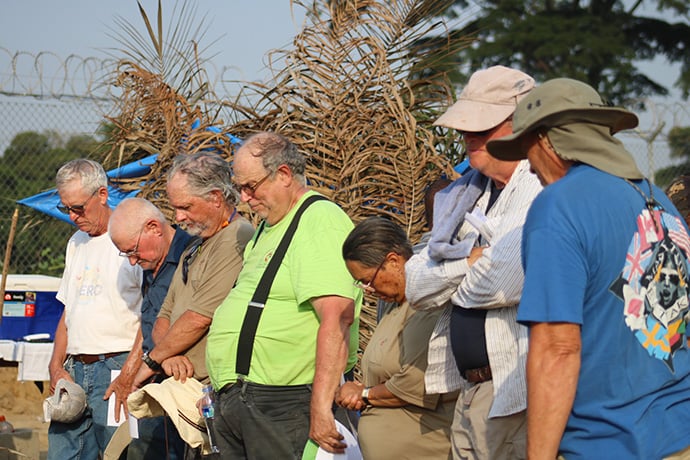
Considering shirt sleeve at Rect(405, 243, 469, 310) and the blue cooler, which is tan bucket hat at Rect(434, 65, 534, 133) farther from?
the blue cooler

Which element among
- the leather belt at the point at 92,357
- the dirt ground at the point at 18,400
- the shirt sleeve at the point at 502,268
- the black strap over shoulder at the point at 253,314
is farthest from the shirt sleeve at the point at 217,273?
the dirt ground at the point at 18,400

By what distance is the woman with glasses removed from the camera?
11.9 feet

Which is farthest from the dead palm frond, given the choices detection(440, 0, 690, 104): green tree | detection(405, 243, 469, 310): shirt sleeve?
detection(440, 0, 690, 104): green tree

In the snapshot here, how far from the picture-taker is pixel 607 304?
231 cm

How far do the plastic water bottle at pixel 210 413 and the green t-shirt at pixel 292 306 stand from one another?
225 mm

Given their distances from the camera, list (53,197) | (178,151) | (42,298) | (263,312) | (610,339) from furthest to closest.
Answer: (42,298) → (53,197) → (178,151) → (263,312) → (610,339)

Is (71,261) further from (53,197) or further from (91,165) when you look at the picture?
(53,197)

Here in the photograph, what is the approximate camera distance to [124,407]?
5.15 m

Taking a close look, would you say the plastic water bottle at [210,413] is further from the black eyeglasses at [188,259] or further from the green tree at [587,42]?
the green tree at [587,42]

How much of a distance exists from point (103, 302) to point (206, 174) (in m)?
1.30

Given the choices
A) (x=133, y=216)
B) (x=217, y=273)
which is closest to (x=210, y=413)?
(x=217, y=273)

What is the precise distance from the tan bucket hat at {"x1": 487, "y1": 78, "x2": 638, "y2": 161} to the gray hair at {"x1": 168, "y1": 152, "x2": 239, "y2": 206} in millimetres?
2346

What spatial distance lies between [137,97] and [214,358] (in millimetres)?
3020

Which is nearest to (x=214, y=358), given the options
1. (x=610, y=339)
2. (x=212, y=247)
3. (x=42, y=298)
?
(x=212, y=247)
